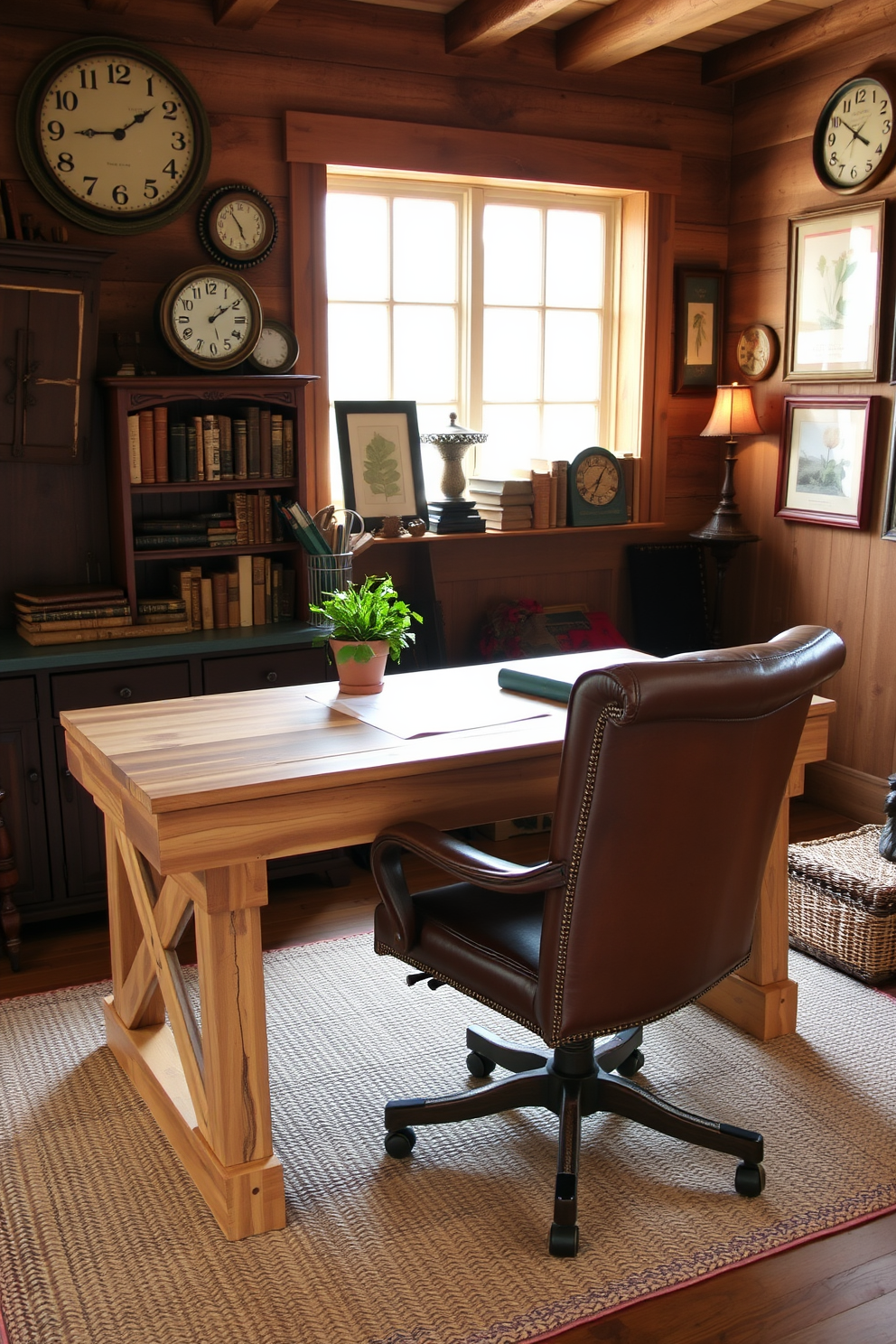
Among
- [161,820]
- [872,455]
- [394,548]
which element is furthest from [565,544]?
[161,820]

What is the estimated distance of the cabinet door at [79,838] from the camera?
11.0ft

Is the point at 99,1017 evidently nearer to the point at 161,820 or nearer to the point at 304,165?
the point at 161,820

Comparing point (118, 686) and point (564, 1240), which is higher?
point (118, 686)

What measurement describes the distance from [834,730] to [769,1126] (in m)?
2.21

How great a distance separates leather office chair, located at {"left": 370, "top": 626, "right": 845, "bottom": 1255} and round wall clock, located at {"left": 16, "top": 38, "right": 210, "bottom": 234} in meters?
2.30

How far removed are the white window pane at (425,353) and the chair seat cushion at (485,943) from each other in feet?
8.06

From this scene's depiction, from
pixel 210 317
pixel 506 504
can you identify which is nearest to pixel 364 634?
pixel 210 317

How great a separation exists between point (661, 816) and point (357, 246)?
2883 mm

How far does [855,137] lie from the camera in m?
4.00

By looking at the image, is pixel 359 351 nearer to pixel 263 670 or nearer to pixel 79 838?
pixel 263 670

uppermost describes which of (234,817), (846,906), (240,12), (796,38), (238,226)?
(796,38)

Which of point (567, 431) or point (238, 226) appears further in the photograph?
point (567, 431)

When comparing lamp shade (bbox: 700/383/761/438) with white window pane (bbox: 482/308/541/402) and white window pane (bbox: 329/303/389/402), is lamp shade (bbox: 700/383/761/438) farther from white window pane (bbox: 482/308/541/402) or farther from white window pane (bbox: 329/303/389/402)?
white window pane (bbox: 329/303/389/402)

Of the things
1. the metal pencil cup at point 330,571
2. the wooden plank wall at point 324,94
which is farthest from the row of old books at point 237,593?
the wooden plank wall at point 324,94
